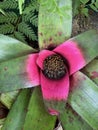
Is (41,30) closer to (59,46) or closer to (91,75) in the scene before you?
(59,46)

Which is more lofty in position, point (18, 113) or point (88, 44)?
point (88, 44)

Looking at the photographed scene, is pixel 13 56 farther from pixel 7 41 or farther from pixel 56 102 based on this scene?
pixel 56 102

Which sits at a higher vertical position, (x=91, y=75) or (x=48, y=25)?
(x=48, y=25)

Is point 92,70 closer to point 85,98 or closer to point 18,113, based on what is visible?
point 85,98

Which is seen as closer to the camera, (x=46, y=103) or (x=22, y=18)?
(x=46, y=103)

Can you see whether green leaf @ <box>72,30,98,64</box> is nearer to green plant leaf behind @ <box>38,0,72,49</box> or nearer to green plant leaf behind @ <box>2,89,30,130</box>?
green plant leaf behind @ <box>38,0,72,49</box>

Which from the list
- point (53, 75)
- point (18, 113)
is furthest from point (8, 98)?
point (53, 75)

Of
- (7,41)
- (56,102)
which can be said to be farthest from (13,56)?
(56,102)
